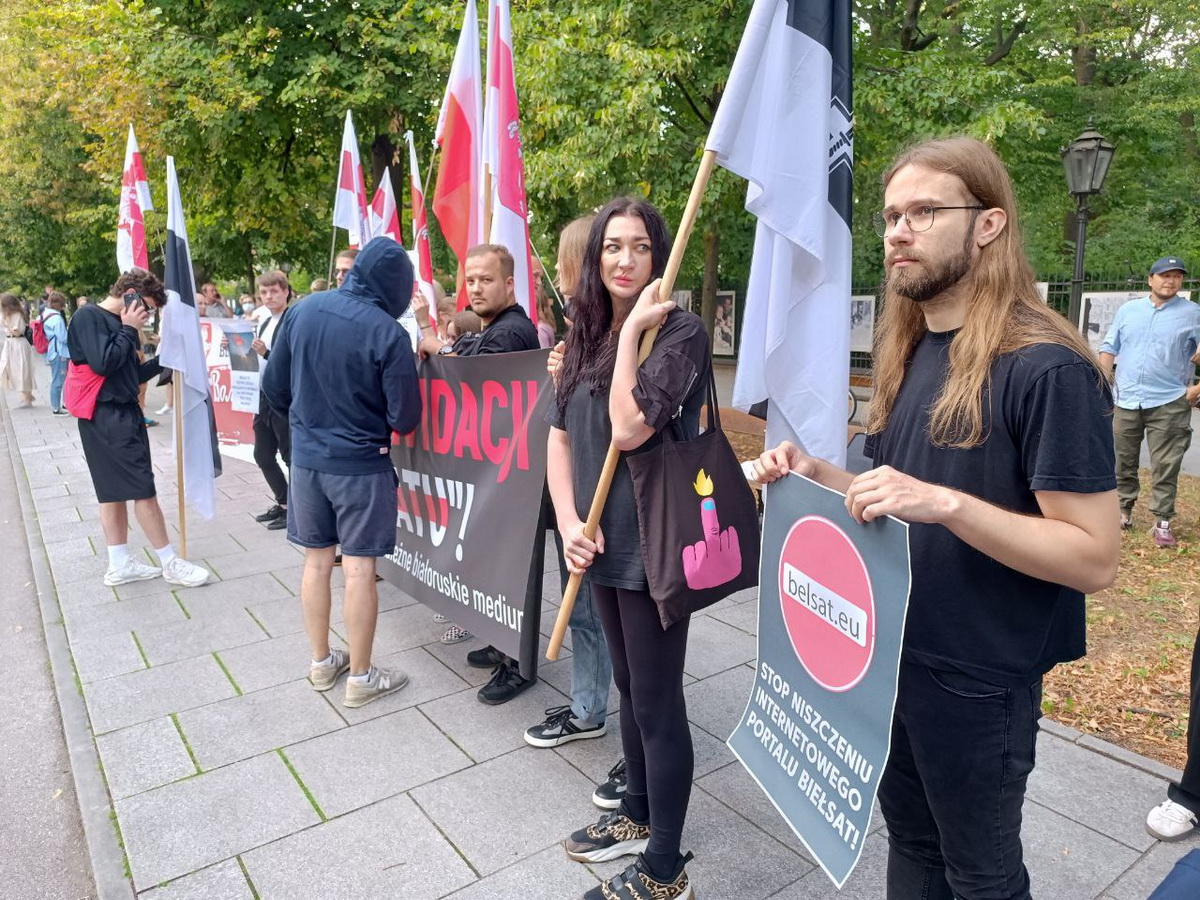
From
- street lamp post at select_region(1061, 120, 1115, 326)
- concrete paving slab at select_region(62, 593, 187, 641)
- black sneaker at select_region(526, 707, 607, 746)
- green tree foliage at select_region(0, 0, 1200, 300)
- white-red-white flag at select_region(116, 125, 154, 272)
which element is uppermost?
green tree foliage at select_region(0, 0, 1200, 300)

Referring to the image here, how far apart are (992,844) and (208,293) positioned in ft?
53.1

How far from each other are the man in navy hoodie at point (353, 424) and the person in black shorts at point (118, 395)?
1.83 meters

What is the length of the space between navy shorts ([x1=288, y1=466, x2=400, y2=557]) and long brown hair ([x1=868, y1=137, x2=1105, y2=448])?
8.66 ft

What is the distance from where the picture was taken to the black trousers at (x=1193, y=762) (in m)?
2.72

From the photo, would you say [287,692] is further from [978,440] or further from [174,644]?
[978,440]

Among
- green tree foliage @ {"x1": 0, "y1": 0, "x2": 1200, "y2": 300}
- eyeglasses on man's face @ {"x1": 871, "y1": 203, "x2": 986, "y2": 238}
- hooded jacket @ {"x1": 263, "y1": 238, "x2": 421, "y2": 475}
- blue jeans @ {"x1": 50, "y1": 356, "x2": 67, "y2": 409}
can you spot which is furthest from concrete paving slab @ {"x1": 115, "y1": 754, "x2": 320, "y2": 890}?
blue jeans @ {"x1": 50, "y1": 356, "x2": 67, "y2": 409}

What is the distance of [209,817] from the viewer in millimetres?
2951

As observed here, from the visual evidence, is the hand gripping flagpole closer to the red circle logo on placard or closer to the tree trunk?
the red circle logo on placard

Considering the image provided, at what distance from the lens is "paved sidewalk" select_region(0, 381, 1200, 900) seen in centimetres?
261

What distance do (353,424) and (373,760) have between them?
1390 millimetres

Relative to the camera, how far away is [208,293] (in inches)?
599

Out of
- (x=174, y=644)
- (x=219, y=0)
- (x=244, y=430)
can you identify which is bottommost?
(x=174, y=644)

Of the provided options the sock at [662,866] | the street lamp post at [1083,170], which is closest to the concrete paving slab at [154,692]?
the sock at [662,866]

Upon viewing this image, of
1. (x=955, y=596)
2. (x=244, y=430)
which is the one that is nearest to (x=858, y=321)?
(x=244, y=430)
